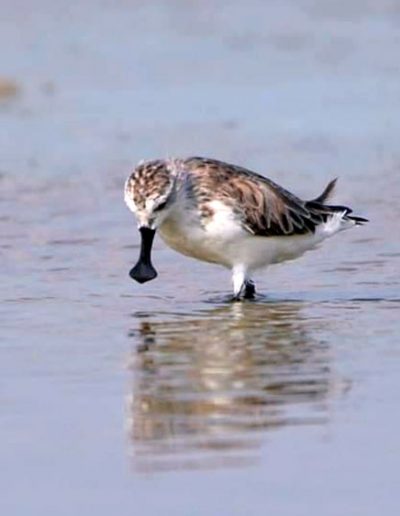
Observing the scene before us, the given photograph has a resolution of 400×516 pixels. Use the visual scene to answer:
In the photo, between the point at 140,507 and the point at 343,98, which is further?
the point at 343,98

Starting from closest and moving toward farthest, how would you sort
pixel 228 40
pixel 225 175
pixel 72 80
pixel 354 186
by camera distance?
pixel 225 175
pixel 354 186
pixel 72 80
pixel 228 40

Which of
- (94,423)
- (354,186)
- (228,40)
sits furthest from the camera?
(228,40)

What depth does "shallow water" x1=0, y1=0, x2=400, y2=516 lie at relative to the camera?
7.09 m

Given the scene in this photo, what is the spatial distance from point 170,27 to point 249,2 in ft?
6.67

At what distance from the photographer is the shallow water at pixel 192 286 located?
7.09 m

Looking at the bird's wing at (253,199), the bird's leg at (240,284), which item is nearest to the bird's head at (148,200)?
the bird's wing at (253,199)

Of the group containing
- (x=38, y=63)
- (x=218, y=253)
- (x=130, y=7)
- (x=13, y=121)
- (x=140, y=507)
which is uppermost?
(x=130, y=7)

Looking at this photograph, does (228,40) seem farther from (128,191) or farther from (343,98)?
(128,191)

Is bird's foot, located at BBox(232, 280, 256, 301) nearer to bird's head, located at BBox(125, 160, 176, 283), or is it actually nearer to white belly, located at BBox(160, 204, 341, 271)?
white belly, located at BBox(160, 204, 341, 271)

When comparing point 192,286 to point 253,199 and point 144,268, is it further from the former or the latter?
point 144,268

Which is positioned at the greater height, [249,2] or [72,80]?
[249,2]

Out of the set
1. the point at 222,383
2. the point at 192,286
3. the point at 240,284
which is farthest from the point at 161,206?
the point at 222,383

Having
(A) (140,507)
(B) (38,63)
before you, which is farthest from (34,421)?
(B) (38,63)

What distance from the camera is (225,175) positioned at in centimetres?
1107
